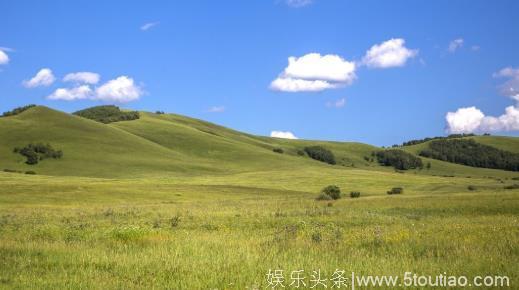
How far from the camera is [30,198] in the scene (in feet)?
171

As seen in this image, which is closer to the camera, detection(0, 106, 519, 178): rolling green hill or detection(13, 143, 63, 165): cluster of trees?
detection(0, 106, 519, 178): rolling green hill

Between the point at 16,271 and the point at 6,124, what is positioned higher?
the point at 6,124

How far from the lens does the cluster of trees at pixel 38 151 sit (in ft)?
424

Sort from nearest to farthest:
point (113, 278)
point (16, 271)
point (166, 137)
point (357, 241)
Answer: point (113, 278) < point (16, 271) < point (357, 241) < point (166, 137)

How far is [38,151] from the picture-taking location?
132375 mm

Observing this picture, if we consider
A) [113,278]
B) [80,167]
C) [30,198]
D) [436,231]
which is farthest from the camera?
[80,167]

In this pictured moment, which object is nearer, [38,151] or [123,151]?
[38,151]

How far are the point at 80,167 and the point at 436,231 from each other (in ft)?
398

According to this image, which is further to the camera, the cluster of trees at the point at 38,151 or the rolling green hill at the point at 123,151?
the cluster of trees at the point at 38,151

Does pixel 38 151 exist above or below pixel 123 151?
below

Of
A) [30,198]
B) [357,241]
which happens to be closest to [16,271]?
A: [357,241]

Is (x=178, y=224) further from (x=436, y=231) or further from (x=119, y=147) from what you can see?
(x=119, y=147)

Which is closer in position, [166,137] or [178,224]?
[178,224]

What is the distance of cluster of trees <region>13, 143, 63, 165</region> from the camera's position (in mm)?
129163
